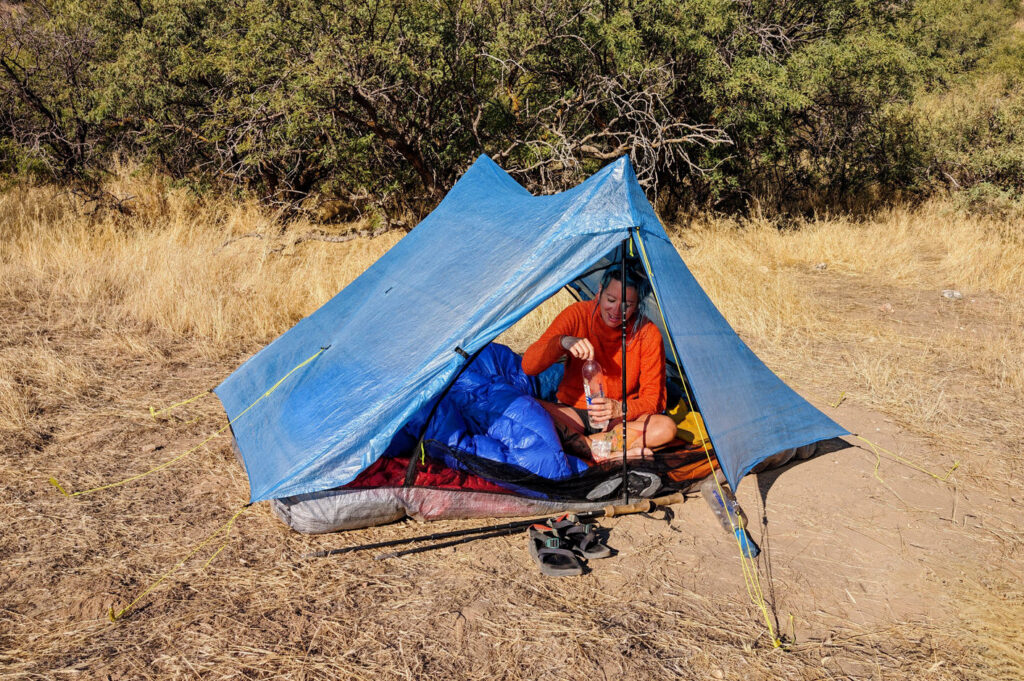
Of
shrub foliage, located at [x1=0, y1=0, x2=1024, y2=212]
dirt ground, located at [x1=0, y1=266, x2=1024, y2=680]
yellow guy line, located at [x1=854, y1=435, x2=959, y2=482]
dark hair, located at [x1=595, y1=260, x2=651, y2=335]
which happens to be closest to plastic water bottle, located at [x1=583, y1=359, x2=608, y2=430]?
dark hair, located at [x1=595, y1=260, x2=651, y2=335]

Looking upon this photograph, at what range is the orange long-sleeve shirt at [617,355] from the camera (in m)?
4.08

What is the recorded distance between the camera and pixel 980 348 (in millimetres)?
6098

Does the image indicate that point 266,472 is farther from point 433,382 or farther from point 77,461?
point 77,461

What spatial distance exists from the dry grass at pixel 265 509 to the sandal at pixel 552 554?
62 mm

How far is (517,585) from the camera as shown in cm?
325

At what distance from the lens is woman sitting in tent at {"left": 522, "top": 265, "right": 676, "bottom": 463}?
4.01 m

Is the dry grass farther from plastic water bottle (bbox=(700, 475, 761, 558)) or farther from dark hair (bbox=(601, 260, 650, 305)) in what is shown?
dark hair (bbox=(601, 260, 650, 305))

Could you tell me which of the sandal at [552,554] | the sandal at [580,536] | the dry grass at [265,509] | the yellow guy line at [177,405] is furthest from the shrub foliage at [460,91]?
the sandal at [552,554]

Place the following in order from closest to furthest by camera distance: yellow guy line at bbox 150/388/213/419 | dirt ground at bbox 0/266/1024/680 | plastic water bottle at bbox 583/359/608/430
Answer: dirt ground at bbox 0/266/1024/680, plastic water bottle at bbox 583/359/608/430, yellow guy line at bbox 150/388/213/419

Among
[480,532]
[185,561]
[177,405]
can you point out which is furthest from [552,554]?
[177,405]

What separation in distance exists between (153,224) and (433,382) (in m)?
6.85

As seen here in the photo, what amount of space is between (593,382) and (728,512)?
992mm

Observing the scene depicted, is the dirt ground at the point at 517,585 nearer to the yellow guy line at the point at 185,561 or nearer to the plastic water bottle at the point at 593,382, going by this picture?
the yellow guy line at the point at 185,561

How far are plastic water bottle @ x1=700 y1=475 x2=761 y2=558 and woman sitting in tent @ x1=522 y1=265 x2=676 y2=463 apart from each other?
1.09 feet
